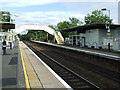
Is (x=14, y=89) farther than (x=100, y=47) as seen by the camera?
No

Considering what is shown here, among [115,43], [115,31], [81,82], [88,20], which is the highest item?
[88,20]

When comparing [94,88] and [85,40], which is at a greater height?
[85,40]

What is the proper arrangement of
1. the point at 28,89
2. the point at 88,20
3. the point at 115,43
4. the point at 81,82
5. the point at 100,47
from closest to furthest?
the point at 28,89
the point at 81,82
the point at 115,43
the point at 100,47
the point at 88,20

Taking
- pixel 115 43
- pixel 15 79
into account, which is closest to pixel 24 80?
pixel 15 79

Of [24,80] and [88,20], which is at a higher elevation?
[88,20]

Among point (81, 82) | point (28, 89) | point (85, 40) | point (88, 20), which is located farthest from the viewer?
point (88, 20)

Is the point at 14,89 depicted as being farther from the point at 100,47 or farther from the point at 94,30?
the point at 94,30

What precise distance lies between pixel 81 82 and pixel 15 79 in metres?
3.27

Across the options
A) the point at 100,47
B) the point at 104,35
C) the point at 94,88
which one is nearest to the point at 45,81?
the point at 94,88

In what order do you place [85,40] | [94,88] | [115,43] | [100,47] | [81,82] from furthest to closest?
1. [85,40]
2. [100,47]
3. [115,43]
4. [81,82]
5. [94,88]

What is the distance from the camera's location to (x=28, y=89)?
5.70 m

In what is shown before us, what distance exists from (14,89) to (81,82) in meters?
3.43

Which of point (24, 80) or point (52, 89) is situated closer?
point (52, 89)

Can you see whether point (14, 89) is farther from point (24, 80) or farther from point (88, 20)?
point (88, 20)
